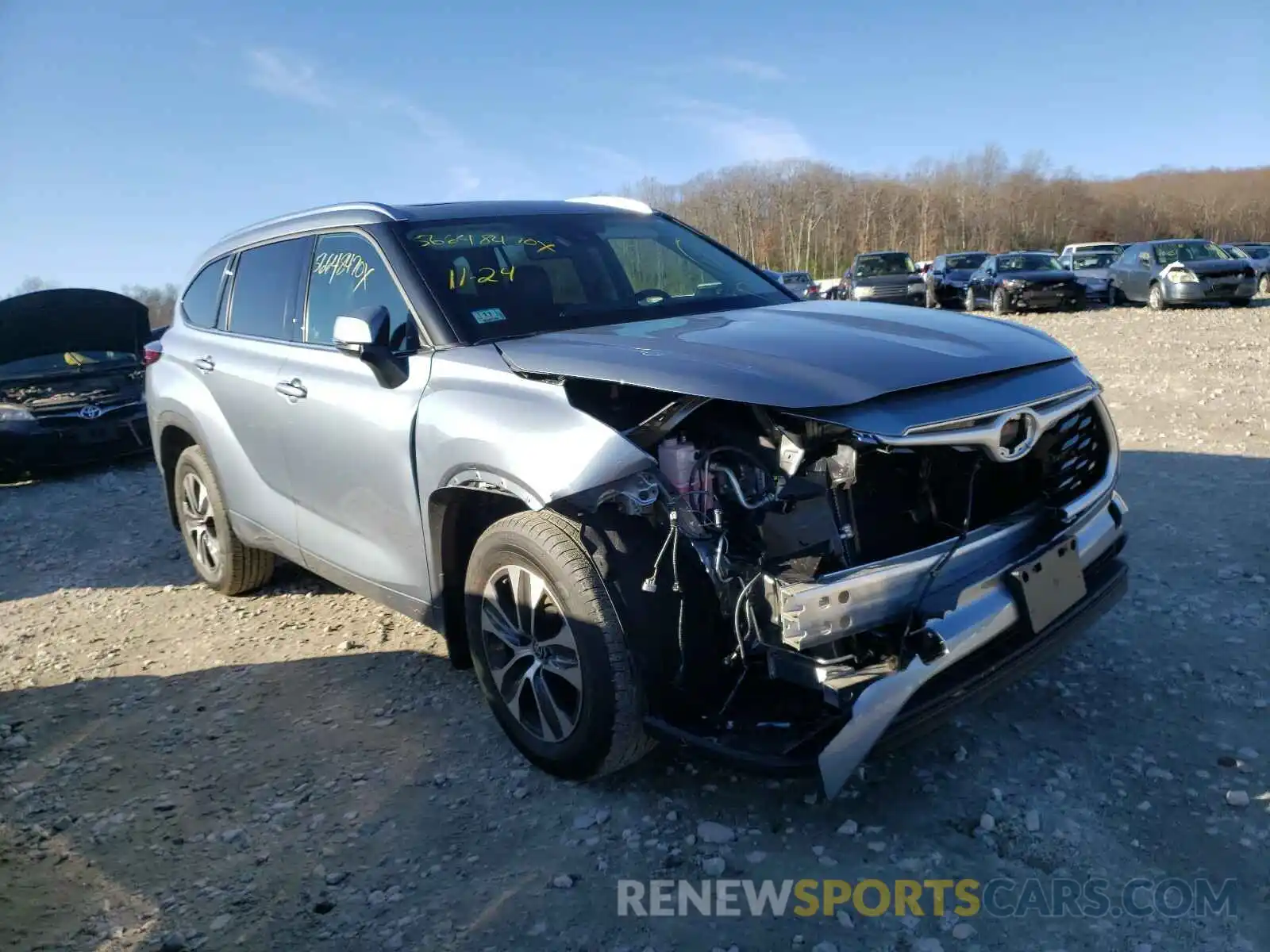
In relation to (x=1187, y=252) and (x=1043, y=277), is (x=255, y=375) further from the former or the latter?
(x=1187, y=252)

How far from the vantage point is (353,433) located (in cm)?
371

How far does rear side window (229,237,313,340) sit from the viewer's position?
4.42 meters

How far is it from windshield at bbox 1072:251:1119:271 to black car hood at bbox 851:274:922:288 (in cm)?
475

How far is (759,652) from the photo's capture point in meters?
2.72

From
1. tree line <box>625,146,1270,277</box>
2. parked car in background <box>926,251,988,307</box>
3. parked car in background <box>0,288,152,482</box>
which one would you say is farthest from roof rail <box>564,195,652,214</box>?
tree line <box>625,146,1270,277</box>

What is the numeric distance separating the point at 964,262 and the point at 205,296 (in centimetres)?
2447

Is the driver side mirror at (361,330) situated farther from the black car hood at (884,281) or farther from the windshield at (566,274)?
the black car hood at (884,281)

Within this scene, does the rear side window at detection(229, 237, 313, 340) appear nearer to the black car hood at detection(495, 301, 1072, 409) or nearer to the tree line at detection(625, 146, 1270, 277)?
the black car hood at detection(495, 301, 1072, 409)

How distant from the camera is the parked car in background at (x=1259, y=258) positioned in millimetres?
23108

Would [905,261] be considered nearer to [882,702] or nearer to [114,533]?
[114,533]

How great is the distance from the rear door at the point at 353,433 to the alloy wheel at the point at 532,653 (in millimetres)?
416

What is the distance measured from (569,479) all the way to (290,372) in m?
1.97

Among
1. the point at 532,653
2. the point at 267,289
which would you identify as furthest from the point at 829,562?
the point at 267,289

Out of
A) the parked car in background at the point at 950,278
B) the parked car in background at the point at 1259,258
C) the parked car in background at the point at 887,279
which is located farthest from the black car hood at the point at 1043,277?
the parked car in background at the point at 887,279
